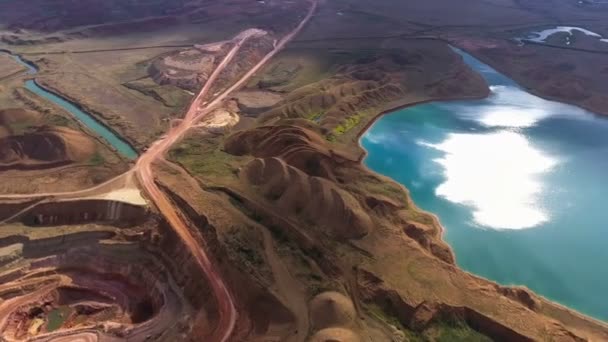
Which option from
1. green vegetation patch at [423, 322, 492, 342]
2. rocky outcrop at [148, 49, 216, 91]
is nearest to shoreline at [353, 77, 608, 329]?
green vegetation patch at [423, 322, 492, 342]

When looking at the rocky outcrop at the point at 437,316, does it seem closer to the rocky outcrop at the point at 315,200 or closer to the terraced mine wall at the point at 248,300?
the rocky outcrop at the point at 315,200

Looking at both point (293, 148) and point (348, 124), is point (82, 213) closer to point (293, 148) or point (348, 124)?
point (293, 148)

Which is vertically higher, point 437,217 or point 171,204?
point 171,204

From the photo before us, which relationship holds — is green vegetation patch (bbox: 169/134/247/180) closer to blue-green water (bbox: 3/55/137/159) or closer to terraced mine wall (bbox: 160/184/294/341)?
blue-green water (bbox: 3/55/137/159)

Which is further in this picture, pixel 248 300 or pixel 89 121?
pixel 89 121

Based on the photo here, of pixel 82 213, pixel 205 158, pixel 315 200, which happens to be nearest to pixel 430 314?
pixel 315 200

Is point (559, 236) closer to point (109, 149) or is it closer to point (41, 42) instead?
point (109, 149)

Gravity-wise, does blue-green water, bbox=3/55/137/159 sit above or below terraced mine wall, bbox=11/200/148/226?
above
